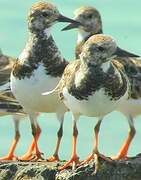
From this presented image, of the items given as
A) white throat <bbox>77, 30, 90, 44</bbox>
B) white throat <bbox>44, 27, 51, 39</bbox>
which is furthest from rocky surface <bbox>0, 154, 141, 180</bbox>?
white throat <bbox>77, 30, 90, 44</bbox>

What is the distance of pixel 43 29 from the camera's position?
13.7 meters

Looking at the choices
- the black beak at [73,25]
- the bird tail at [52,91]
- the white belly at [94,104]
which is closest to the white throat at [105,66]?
the white belly at [94,104]

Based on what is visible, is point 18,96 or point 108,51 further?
point 18,96

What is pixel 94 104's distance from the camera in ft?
39.1

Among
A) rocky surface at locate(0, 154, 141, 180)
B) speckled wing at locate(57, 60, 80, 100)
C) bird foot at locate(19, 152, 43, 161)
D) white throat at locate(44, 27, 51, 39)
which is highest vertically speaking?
white throat at locate(44, 27, 51, 39)

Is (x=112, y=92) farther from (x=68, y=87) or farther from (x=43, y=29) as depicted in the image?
(x=43, y=29)

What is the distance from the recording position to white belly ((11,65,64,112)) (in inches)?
512

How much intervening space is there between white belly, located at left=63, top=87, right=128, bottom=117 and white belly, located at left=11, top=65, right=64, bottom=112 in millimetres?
896

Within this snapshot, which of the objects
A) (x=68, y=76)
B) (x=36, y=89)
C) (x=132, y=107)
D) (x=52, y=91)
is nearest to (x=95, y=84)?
(x=68, y=76)

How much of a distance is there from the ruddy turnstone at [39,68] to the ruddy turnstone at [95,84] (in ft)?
2.35

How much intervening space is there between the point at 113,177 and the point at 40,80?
172 centimetres

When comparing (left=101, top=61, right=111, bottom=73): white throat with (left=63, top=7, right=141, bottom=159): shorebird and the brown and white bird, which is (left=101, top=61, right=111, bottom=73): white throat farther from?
the brown and white bird

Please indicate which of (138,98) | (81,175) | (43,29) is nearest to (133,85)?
(138,98)

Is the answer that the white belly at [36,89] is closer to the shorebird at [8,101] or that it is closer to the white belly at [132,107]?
the shorebird at [8,101]
